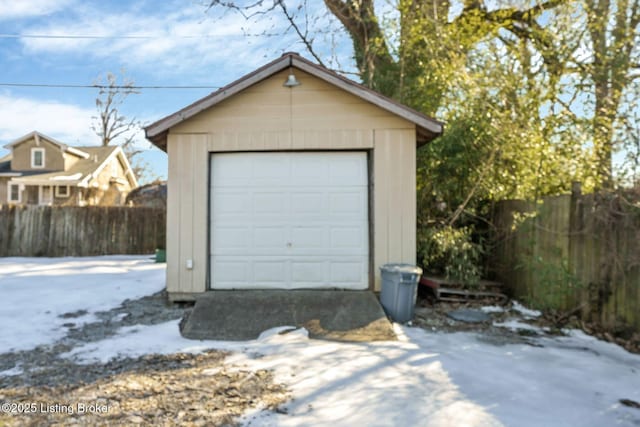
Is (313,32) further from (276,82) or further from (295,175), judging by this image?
(295,175)

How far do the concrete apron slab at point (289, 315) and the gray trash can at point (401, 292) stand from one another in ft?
0.77

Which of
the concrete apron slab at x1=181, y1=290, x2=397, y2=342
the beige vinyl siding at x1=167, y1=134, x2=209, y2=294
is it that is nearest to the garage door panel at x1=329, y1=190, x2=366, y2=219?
the concrete apron slab at x1=181, y1=290, x2=397, y2=342

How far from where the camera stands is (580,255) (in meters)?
5.49

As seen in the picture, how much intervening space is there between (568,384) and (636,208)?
234 cm

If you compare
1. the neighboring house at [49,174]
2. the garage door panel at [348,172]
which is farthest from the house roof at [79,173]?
the garage door panel at [348,172]

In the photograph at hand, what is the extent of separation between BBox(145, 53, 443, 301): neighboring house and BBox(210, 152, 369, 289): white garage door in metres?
0.02

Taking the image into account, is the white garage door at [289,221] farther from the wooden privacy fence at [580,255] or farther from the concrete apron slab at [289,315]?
the wooden privacy fence at [580,255]

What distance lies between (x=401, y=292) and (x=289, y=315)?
1636mm

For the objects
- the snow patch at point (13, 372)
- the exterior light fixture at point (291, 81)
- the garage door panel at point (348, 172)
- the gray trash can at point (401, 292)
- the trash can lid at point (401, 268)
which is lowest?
the snow patch at point (13, 372)

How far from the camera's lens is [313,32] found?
1098 centimetres

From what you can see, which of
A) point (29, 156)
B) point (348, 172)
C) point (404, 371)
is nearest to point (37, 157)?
point (29, 156)

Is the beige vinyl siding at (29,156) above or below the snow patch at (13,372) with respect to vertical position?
above

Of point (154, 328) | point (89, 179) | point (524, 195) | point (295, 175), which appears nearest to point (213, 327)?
point (154, 328)

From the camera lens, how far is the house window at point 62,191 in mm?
21839
